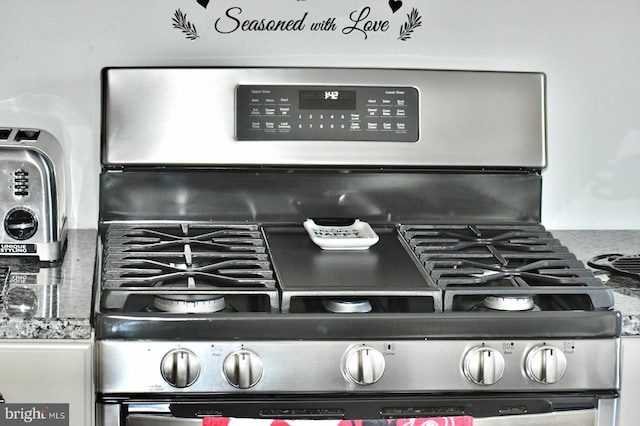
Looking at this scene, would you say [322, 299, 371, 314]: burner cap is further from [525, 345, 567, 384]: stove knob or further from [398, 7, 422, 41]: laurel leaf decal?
[398, 7, 422, 41]: laurel leaf decal

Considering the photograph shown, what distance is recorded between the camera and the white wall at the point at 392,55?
7.32 ft

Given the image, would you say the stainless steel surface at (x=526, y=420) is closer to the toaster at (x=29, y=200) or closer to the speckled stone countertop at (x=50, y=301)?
the speckled stone countertop at (x=50, y=301)

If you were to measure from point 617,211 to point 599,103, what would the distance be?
0.84ft

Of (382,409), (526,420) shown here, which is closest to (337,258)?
(382,409)

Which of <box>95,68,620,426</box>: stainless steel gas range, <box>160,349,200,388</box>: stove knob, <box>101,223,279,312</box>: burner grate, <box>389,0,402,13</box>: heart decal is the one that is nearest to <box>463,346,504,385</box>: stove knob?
<box>95,68,620,426</box>: stainless steel gas range

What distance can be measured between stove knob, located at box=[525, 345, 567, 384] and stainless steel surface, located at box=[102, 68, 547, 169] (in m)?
0.60

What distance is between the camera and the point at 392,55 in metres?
2.30

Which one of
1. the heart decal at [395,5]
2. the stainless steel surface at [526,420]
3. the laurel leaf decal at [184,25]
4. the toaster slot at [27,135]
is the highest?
the heart decal at [395,5]

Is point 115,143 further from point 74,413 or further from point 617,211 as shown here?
point 617,211

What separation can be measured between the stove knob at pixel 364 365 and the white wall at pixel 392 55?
83cm

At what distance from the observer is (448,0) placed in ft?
7.48

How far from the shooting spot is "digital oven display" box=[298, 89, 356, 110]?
7.13 feet

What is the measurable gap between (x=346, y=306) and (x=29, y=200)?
25.5 inches

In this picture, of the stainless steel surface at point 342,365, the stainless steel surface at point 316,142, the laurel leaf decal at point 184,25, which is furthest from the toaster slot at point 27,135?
the stainless steel surface at point 342,365
